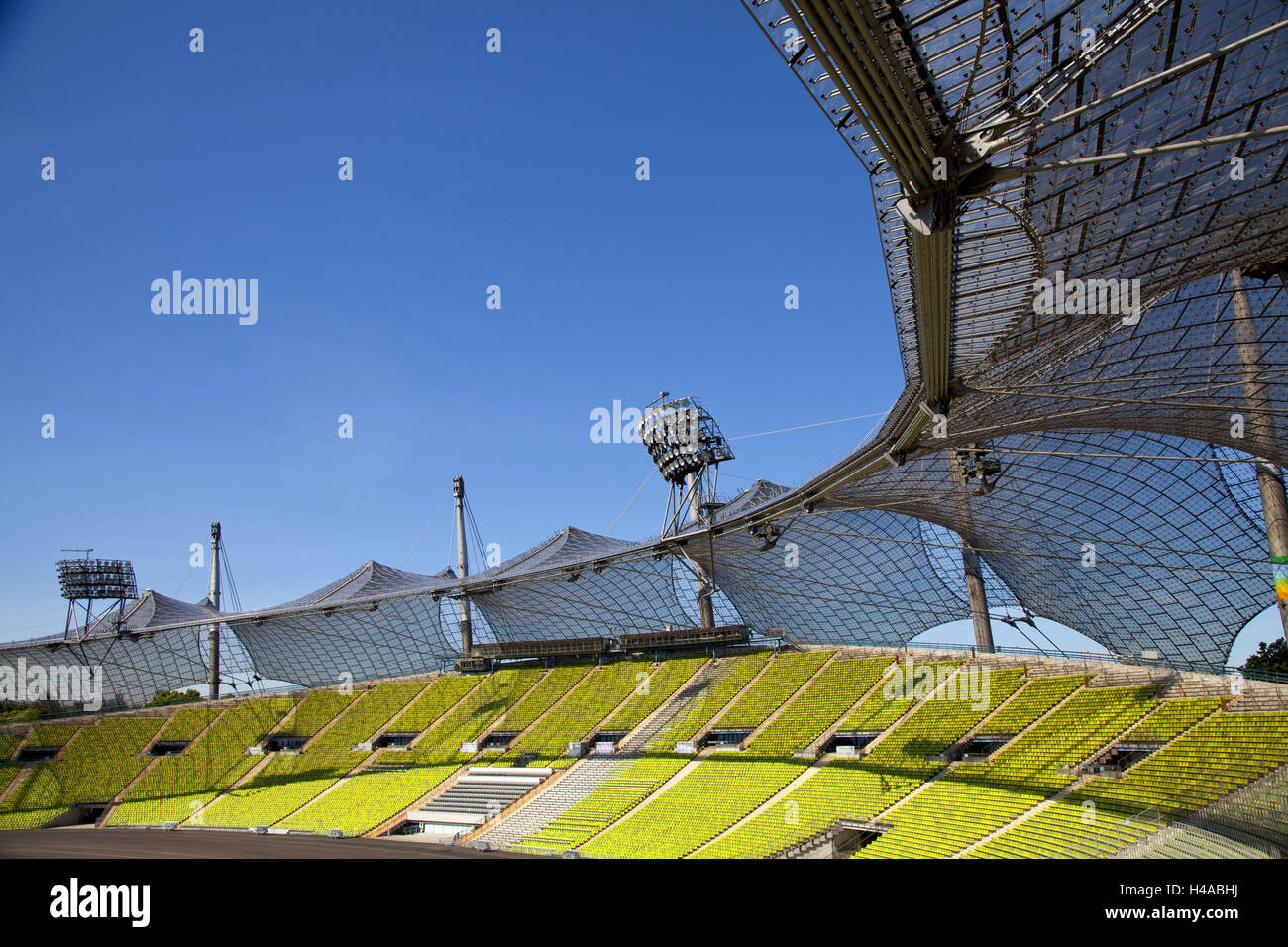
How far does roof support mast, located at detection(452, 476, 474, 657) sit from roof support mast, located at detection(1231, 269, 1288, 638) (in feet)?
163

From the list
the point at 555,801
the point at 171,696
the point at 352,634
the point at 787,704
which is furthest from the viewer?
the point at 171,696

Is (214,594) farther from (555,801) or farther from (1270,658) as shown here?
(1270,658)

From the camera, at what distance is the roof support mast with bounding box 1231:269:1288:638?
28000 mm

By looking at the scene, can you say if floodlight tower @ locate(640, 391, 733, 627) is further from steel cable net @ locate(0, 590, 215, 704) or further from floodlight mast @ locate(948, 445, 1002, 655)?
steel cable net @ locate(0, 590, 215, 704)

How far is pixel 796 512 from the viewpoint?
3925cm

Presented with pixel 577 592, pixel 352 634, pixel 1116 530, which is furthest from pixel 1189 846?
pixel 352 634

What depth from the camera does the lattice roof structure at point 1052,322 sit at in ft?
43.6

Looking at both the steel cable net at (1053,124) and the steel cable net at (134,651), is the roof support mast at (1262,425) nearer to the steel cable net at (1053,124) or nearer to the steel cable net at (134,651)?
the steel cable net at (1053,124)

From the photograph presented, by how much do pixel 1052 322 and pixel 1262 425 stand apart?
18314 millimetres

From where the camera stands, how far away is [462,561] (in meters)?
69.3

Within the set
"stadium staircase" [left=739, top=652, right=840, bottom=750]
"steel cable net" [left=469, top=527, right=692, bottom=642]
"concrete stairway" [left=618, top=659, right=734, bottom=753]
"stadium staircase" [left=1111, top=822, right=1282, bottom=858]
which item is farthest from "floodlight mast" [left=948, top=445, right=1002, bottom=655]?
"steel cable net" [left=469, top=527, right=692, bottom=642]

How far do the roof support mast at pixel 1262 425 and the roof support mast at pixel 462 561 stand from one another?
49776mm
